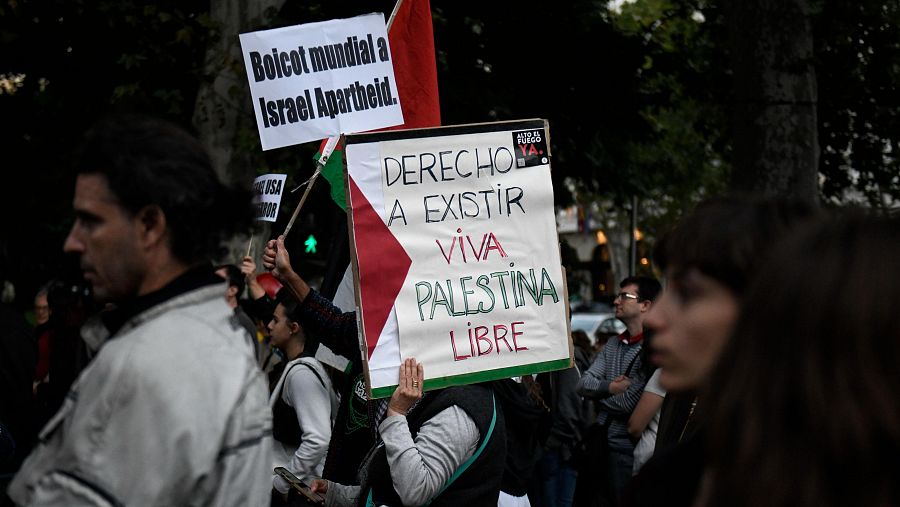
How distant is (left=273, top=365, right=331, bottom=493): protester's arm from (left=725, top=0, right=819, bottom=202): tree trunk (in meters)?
7.93

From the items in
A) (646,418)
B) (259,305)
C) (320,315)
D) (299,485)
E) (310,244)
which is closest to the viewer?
(320,315)

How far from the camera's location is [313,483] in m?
4.89

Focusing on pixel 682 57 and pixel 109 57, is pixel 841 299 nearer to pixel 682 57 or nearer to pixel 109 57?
pixel 109 57

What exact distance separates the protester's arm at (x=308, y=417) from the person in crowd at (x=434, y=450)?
915 mm

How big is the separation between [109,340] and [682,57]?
54.5ft

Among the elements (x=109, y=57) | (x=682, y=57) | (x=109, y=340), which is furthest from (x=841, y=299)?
(x=682, y=57)

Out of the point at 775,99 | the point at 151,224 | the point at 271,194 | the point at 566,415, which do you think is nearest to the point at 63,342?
the point at 271,194

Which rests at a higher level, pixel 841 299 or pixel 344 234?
pixel 841 299

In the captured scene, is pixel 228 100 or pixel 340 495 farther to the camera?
pixel 228 100

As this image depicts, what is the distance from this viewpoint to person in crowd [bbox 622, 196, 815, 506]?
208 cm

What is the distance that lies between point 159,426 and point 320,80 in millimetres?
3740

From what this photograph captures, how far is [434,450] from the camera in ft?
13.5

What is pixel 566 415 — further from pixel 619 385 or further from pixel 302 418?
pixel 302 418

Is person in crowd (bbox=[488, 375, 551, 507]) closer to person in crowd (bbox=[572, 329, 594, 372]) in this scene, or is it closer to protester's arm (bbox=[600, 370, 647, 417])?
protester's arm (bbox=[600, 370, 647, 417])
